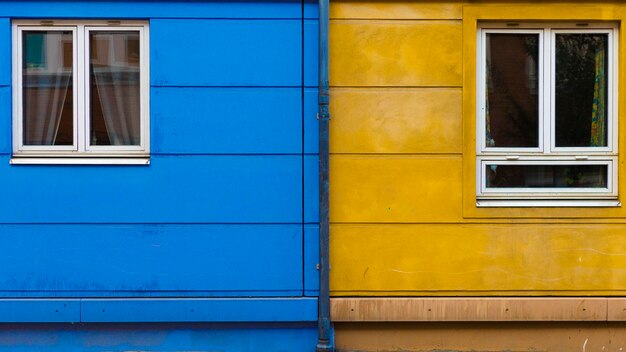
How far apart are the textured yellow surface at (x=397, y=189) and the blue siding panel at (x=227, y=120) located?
507 mm

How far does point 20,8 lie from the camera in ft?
22.1

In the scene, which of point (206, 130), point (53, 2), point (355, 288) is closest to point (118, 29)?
point (53, 2)

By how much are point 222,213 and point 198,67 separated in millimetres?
1185

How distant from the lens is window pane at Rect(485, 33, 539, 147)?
695 centimetres

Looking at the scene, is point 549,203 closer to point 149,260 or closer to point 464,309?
point 464,309

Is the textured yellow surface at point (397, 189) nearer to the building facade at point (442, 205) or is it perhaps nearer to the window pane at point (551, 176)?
the building facade at point (442, 205)

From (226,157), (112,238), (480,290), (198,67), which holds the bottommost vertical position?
(480,290)

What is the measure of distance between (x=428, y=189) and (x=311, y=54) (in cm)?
143

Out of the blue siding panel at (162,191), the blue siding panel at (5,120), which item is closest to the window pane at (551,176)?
the blue siding panel at (162,191)

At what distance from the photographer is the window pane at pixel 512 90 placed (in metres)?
6.95

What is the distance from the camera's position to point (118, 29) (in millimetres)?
6867

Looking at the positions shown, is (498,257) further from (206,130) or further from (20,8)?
(20,8)

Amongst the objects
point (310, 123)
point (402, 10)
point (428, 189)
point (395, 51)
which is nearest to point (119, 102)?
point (310, 123)

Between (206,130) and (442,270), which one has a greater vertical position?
(206,130)
